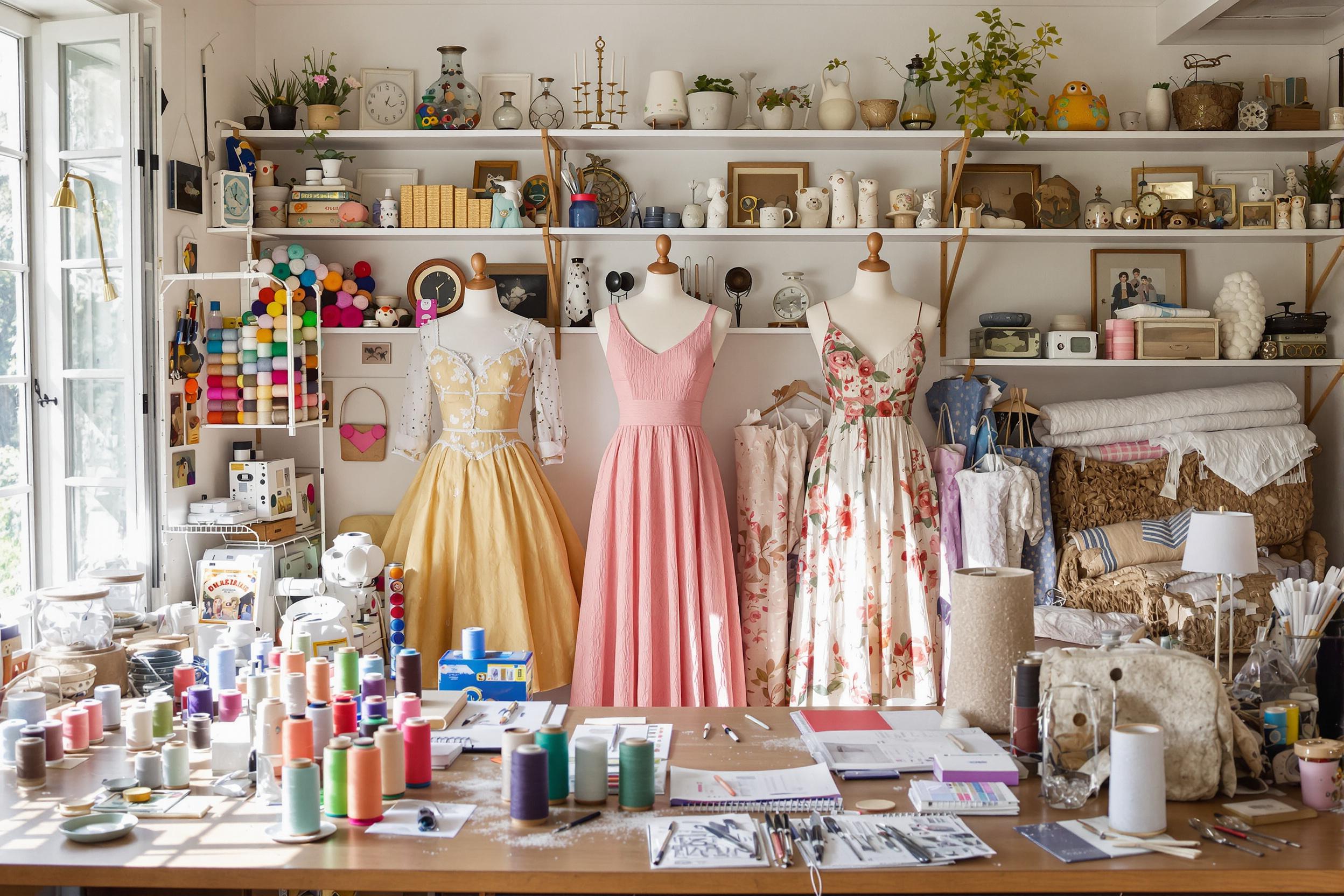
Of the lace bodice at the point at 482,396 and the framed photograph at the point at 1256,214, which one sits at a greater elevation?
the framed photograph at the point at 1256,214

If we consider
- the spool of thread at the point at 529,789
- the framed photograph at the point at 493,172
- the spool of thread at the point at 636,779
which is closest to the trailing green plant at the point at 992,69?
the framed photograph at the point at 493,172

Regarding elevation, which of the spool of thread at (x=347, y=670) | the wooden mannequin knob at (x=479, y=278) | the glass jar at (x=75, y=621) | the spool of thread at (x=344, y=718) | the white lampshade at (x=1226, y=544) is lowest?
the spool of thread at (x=344, y=718)

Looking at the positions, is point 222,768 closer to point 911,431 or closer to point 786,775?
point 786,775

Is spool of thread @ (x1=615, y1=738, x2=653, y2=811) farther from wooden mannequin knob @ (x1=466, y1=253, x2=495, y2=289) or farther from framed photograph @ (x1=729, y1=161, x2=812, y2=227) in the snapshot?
framed photograph @ (x1=729, y1=161, x2=812, y2=227)

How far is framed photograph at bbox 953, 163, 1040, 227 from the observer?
397 centimetres

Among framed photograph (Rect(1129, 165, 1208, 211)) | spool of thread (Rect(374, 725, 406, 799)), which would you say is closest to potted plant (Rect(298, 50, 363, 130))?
spool of thread (Rect(374, 725, 406, 799))

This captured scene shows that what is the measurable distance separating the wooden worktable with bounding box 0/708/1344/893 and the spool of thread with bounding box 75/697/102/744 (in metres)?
0.33

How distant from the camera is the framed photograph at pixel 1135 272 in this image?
13.2 feet

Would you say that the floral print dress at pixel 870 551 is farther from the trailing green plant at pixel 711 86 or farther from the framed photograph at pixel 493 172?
the framed photograph at pixel 493 172

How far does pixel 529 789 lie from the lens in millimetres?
1688

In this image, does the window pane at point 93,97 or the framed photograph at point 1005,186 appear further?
the framed photograph at point 1005,186

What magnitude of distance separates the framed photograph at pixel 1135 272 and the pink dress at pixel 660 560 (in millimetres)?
1469

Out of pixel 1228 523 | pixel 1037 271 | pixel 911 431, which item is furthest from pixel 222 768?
pixel 1037 271

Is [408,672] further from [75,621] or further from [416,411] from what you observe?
[416,411]
